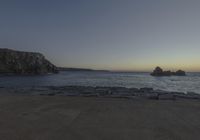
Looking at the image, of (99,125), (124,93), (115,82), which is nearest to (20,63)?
(115,82)

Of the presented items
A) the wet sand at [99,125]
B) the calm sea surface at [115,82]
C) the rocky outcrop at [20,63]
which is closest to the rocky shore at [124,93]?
the wet sand at [99,125]

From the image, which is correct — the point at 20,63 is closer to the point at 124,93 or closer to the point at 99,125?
the point at 124,93

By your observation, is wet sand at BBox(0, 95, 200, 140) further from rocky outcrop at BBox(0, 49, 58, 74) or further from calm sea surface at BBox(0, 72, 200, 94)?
rocky outcrop at BBox(0, 49, 58, 74)

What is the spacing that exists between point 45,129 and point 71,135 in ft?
3.30

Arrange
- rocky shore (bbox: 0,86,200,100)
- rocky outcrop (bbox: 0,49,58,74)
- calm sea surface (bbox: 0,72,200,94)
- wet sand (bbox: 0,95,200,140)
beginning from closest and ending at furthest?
1. wet sand (bbox: 0,95,200,140)
2. rocky shore (bbox: 0,86,200,100)
3. calm sea surface (bbox: 0,72,200,94)
4. rocky outcrop (bbox: 0,49,58,74)

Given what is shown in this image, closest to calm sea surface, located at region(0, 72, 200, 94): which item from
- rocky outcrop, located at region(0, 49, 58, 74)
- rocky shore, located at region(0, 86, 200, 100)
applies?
rocky shore, located at region(0, 86, 200, 100)

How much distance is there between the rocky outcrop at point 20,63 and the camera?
10644 centimetres

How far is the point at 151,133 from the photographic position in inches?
225

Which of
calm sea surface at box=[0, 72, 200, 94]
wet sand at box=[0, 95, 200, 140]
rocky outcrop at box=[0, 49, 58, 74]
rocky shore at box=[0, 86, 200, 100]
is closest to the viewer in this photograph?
wet sand at box=[0, 95, 200, 140]

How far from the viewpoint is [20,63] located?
111188mm

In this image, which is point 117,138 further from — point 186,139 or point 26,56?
point 26,56

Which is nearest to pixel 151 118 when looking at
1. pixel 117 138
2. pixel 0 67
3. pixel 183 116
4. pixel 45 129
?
pixel 183 116

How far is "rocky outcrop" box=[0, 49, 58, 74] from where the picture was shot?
10644cm

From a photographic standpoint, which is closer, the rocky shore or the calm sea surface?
the rocky shore
